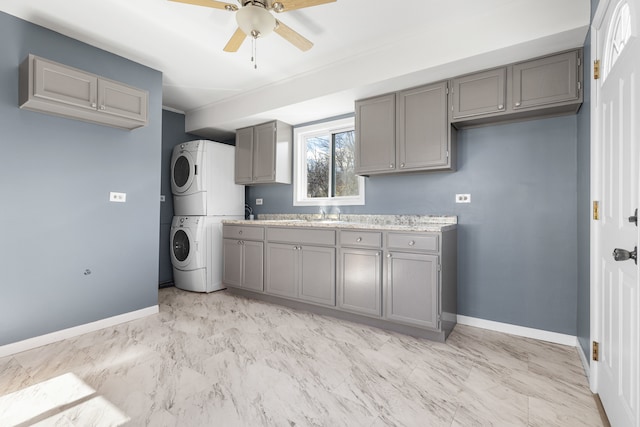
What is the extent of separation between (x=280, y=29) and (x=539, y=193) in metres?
2.48

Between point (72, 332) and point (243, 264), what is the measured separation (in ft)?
5.69

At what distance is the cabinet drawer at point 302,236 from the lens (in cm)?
315

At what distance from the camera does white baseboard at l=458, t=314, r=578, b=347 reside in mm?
2500

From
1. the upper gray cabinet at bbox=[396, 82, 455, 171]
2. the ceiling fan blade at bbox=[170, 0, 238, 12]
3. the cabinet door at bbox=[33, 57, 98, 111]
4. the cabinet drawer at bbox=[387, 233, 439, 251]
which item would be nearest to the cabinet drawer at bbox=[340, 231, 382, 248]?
the cabinet drawer at bbox=[387, 233, 439, 251]

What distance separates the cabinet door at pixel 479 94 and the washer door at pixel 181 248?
3465 millimetres

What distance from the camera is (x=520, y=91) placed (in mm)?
2430

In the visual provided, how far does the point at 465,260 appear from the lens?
296 centimetres

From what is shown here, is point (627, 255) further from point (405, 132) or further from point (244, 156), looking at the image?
point (244, 156)

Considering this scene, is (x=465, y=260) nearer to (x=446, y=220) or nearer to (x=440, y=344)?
(x=446, y=220)

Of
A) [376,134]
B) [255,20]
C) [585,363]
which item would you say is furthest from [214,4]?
[585,363]

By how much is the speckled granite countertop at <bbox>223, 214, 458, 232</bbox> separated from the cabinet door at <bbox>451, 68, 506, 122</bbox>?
98 cm

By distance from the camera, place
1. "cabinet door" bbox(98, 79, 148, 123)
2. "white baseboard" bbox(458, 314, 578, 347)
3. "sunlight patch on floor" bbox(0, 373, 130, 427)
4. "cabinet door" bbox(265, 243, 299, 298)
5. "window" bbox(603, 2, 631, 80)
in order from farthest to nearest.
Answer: "cabinet door" bbox(265, 243, 299, 298), "cabinet door" bbox(98, 79, 148, 123), "white baseboard" bbox(458, 314, 578, 347), "sunlight patch on floor" bbox(0, 373, 130, 427), "window" bbox(603, 2, 631, 80)

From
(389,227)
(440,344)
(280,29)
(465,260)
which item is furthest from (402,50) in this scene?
(440,344)

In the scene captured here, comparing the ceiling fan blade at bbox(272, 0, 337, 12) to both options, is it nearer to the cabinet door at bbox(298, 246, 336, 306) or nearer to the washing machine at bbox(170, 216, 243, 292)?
the cabinet door at bbox(298, 246, 336, 306)
